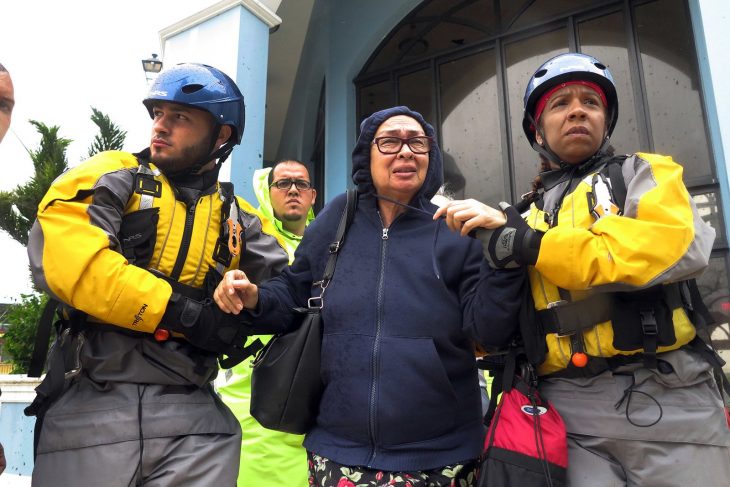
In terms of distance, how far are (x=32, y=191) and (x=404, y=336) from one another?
1559cm

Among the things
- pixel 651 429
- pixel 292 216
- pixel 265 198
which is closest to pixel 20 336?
pixel 265 198

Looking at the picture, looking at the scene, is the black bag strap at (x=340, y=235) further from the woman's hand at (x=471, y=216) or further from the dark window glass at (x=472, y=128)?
the dark window glass at (x=472, y=128)

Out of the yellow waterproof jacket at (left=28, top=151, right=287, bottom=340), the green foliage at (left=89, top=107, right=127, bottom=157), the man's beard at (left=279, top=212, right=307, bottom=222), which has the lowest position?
the yellow waterproof jacket at (left=28, top=151, right=287, bottom=340)

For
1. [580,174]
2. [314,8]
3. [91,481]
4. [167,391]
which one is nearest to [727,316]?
[580,174]

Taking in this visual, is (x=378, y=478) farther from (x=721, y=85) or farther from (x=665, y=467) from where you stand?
(x=721, y=85)

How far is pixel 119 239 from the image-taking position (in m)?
1.96

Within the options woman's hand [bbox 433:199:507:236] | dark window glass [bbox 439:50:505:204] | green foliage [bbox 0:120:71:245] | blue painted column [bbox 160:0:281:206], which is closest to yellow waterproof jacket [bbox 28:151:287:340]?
woman's hand [bbox 433:199:507:236]

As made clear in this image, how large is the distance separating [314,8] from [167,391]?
717 cm

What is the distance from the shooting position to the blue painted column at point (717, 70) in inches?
146

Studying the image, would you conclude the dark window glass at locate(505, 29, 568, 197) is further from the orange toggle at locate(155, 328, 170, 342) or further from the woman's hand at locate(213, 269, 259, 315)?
the orange toggle at locate(155, 328, 170, 342)

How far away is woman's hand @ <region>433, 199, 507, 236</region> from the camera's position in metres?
1.70

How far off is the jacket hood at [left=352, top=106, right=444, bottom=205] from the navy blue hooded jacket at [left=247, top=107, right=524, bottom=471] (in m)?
0.09

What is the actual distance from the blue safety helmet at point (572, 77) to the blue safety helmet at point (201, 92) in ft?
4.24

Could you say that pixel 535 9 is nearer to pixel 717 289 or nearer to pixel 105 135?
pixel 717 289
